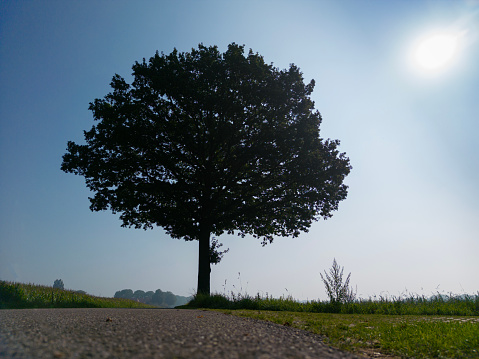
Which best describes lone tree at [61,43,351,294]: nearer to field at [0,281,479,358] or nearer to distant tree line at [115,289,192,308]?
field at [0,281,479,358]

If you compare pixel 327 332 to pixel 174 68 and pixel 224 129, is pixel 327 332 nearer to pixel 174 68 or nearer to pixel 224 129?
pixel 224 129

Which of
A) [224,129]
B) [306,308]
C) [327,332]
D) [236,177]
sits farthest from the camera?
[236,177]

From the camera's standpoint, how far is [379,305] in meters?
10.7

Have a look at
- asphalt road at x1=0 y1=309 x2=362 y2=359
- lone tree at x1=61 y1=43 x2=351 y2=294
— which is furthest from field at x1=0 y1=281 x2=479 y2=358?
lone tree at x1=61 y1=43 x2=351 y2=294

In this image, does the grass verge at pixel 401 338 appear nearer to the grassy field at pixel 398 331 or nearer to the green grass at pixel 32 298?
the grassy field at pixel 398 331

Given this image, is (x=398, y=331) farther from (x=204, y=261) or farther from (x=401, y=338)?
(x=204, y=261)

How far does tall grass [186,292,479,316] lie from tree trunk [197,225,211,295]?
440cm

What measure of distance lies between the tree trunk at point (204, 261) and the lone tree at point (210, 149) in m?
0.06

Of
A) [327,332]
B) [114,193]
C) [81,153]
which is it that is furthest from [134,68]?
[327,332]

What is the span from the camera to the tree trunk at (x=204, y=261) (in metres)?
17.1

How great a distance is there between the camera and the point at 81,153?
17.7 metres

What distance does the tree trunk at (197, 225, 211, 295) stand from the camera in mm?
17109

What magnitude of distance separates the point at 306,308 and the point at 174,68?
48.4 ft

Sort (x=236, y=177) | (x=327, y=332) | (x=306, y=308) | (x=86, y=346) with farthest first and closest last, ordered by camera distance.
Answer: (x=236, y=177), (x=306, y=308), (x=327, y=332), (x=86, y=346)
